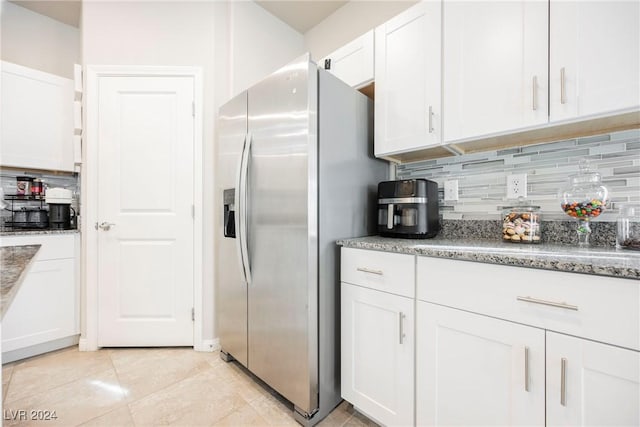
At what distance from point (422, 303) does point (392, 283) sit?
151mm

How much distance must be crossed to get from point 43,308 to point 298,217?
2150mm

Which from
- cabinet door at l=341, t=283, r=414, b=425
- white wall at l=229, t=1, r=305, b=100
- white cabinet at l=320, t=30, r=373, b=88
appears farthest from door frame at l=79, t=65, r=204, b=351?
cabinet door at l=341, t=283, r=414, b=425

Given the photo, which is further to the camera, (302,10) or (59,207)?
(302,10)

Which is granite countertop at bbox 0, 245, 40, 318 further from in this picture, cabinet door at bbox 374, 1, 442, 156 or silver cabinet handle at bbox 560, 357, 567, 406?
cabinet door at bbox 374, 1, 442, 156

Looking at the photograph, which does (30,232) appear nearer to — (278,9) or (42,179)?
(42,179)

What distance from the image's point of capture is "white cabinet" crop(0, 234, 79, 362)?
2.07 metres

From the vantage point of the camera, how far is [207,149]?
2344 mm

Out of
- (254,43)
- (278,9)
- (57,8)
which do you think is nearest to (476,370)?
(254,43)

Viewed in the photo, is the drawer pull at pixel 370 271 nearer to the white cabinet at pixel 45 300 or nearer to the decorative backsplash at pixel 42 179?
the white cabinet at pixel 45 300

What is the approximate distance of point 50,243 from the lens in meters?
2.20

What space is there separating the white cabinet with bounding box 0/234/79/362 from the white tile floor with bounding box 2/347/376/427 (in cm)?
16

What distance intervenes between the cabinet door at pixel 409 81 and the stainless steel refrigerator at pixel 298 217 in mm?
151

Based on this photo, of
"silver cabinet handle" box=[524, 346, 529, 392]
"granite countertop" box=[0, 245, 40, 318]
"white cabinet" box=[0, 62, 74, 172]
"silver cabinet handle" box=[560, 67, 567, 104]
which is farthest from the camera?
"white cabinet" box=[0, 62, 74, 172]

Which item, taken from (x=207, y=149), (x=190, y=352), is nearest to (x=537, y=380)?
(x=190, y=352)
